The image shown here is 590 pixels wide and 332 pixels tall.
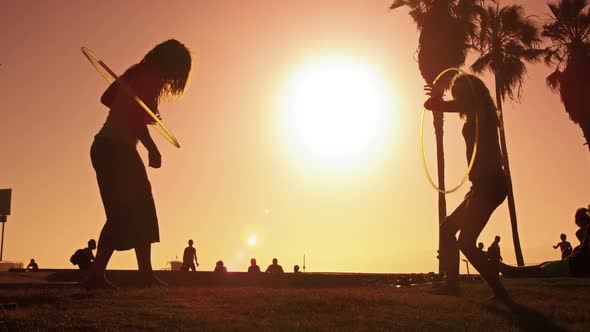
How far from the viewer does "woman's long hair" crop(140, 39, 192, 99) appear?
916 centimetres

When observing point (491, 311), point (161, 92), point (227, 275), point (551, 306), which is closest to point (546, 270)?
point (551, 306)

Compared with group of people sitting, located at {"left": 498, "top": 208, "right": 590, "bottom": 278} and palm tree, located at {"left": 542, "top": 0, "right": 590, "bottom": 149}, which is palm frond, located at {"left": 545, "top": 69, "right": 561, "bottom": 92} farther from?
group of people sitting, located at {"left": 498, "top": 208, "right": 590, "bottom": 278}

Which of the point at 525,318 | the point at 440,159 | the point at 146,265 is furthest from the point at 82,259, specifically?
the point at 440,159

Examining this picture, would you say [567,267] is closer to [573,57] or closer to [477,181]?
[477,181]

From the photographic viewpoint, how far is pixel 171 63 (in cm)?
916

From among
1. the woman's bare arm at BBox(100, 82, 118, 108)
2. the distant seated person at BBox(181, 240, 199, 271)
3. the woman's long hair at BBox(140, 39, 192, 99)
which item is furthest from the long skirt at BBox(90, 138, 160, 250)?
the distant seated person at BBox(181, 240, 199, 271)

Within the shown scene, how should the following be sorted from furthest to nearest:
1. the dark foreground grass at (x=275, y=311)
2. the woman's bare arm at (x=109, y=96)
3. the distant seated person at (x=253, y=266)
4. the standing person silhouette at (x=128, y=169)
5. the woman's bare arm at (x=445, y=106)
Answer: the distant seated person at (x=253, y=266)
the woman's bare arm at (x=109, y=96)
the woman's bare arm at (x=445, y=106)
the standing person silhouette at (x=128, y=169)
the dark foreground grass at (x=275, y=311)

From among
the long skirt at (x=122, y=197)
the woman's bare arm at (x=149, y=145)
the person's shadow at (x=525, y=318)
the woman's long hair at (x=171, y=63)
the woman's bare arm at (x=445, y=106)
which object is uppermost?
the woman's long hair at (x=171, y=63)

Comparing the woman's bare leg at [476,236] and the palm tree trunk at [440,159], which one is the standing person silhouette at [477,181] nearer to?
the woman's bare leg at [476,236]

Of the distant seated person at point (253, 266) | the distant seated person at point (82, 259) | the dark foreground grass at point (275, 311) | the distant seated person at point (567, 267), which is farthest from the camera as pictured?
the distant seated person at point (253, 266)

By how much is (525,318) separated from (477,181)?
206 centimetres

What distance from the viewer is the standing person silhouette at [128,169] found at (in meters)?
8.55

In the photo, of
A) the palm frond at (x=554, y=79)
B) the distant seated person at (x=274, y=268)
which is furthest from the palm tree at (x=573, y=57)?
the distant seated person at (x=274, y=268)

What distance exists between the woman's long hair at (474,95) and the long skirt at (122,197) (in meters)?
4.40
